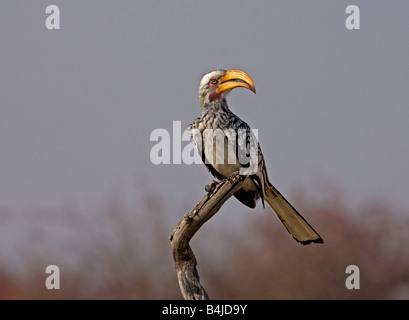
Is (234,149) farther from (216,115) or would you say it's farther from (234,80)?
(234,80)

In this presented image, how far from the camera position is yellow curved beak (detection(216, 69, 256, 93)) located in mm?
6840

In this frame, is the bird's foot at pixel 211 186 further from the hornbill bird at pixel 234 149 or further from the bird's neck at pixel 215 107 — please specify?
the bird's neck at pixel 215 107

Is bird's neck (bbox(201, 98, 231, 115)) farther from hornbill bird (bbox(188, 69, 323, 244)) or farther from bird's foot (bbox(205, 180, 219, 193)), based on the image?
bird's foot (bbox(205, 180, 219, 193))

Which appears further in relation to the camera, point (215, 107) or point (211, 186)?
point (215, 107)

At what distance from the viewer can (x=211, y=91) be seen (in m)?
7.10

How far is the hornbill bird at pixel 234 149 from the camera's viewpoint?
22.2ft

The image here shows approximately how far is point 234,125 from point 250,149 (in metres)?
0.27

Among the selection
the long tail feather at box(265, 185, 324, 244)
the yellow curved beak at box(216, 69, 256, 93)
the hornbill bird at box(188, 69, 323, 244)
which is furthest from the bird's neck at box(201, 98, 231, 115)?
the long tail feather at box(265, 185, 324, 244)

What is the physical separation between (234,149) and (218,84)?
734 mm

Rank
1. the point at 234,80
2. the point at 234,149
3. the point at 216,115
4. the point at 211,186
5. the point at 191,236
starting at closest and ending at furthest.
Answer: the point at 191,236 → the point at 211,186 → the point at 234,149 → the point at 216,115 → the point at 234,80

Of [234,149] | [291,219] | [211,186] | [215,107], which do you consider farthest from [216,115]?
[291,219]

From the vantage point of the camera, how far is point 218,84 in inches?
279
